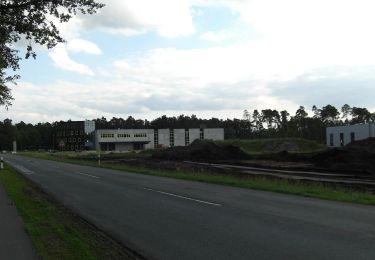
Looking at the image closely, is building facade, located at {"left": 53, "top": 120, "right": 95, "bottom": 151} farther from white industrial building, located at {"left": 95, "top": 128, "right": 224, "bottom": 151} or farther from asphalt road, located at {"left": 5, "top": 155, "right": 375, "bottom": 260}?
asphalt road, located at {"left": 5, "top": 155, "right": 375, "bottom": 260}

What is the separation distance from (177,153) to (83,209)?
47933 mm

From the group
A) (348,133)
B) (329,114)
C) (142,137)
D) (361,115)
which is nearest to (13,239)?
(348,133)

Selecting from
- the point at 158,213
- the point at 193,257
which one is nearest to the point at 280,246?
the point at 193,257

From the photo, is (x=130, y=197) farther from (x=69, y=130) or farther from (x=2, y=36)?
(x=69, y=130)

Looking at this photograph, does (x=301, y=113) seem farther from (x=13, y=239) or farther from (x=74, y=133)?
(x=13, y=239)

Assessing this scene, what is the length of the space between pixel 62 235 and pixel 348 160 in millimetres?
32826

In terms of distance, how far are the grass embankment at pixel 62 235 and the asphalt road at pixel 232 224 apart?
44cm

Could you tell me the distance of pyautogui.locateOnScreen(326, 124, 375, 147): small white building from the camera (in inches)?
3366

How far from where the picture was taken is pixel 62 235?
10656mm

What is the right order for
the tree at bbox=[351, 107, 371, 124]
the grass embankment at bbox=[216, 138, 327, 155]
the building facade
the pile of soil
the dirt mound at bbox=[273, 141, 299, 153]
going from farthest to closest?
the building facade < the tree at bbox=[351, 107, 371, 124] < the grass embankment at bbox=[216, 138, 327, 155] < the dirt mound at bbox=[273, 141, 299, 153] < the pile of soil

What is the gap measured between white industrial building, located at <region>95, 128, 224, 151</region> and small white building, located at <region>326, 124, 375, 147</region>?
69836 millimetres

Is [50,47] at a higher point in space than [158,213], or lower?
higher

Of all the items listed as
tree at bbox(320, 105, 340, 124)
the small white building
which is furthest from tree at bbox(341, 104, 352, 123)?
the small white building

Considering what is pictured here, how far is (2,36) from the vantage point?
587 inches
